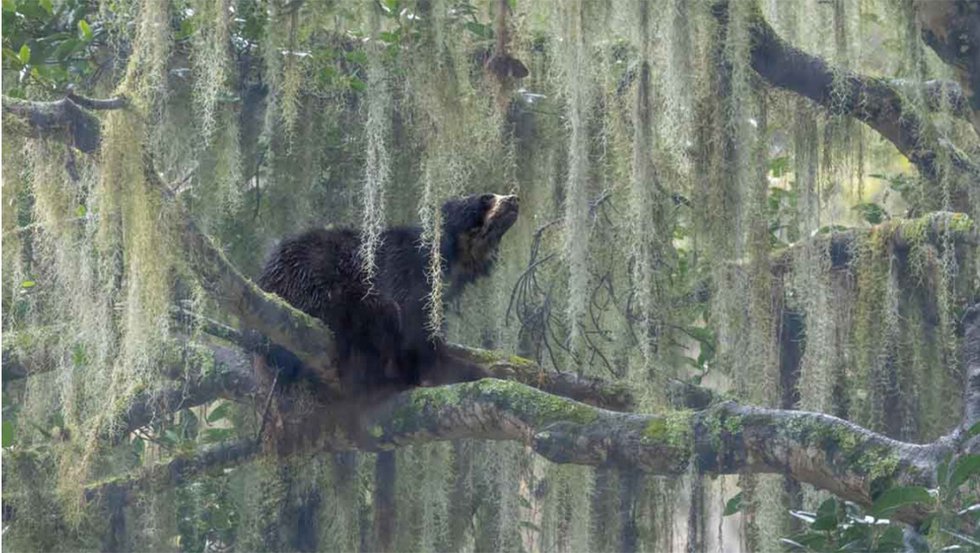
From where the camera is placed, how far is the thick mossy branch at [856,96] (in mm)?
4684

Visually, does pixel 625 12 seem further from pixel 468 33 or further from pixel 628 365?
pixel 628 365

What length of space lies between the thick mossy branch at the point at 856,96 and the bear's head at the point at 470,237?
1.04 meters

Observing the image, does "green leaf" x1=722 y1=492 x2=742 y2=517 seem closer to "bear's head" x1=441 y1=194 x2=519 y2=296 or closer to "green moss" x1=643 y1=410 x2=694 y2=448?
"green moss" x1=643 y1=410 x2=694 y2=448

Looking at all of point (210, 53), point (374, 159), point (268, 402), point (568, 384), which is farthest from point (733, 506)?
point (210, 53)

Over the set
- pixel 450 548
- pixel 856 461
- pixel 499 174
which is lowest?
pixel 450 548

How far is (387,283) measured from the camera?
4.72 m

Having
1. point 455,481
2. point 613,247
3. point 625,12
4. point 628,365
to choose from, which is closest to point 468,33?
point 625,12

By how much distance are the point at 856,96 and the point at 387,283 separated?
1.77 meters

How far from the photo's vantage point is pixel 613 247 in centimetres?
468

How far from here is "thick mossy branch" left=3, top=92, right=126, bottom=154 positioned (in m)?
3.28

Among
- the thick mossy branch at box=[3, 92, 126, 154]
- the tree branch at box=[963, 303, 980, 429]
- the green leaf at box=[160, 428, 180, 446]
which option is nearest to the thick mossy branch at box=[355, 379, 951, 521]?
the tree branch at box=[963, 303, 980, 429]

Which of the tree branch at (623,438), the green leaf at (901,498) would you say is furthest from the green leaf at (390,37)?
the green leaf at (901,498)

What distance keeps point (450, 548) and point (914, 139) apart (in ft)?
7.06

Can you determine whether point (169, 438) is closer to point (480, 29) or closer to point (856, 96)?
point (480, 29)
